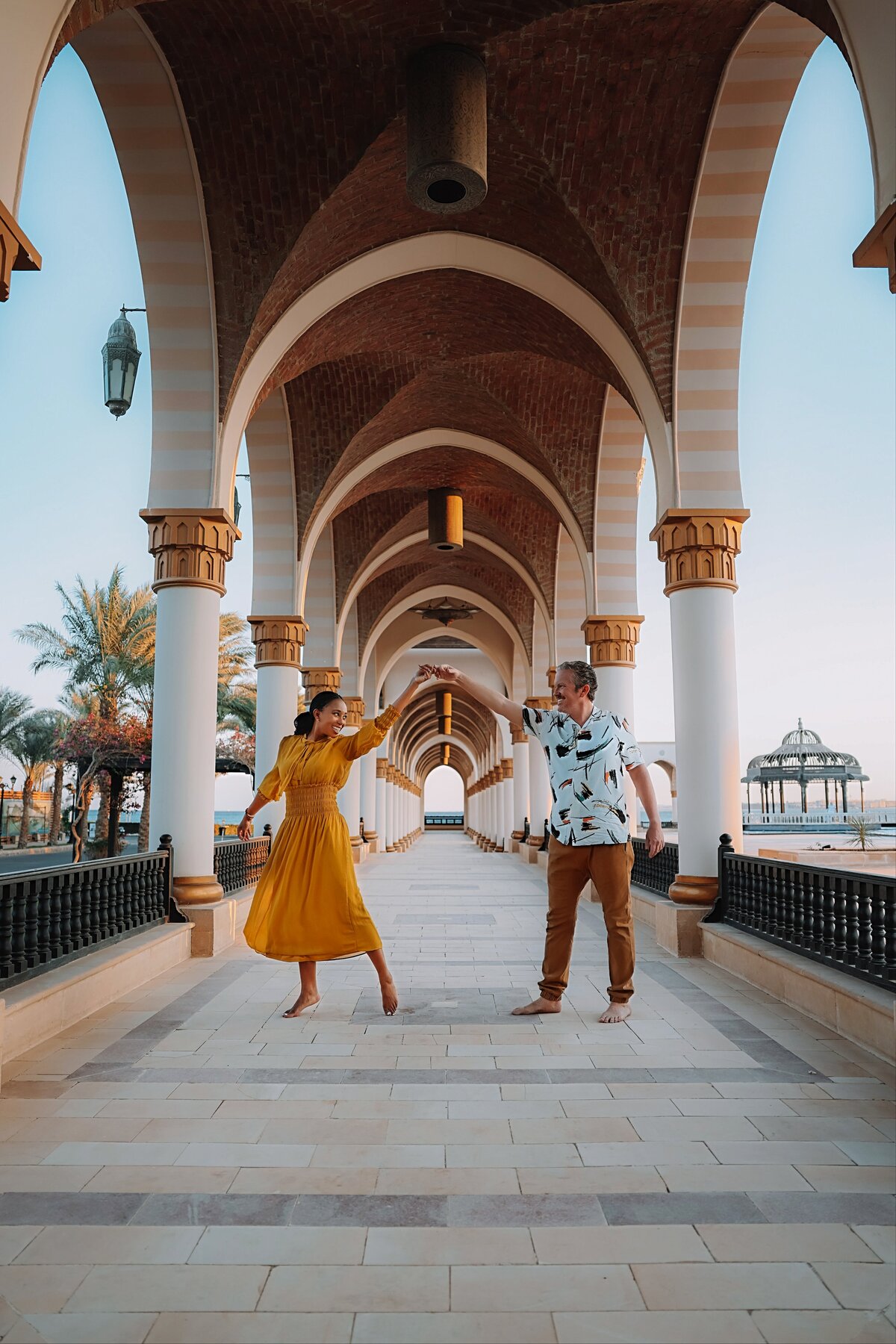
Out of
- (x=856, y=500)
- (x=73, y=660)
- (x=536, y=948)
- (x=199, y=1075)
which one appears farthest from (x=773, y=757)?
(x=199, y=1075)

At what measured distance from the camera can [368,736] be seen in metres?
4.64

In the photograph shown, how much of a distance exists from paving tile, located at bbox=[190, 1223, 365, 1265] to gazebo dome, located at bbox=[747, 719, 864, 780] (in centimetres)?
4249

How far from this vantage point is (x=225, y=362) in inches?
309

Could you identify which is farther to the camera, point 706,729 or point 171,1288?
point 706,729

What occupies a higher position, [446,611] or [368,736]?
[446,611]

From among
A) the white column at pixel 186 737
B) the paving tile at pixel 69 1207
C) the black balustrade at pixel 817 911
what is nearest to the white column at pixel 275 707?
the white column at pixel 186 737

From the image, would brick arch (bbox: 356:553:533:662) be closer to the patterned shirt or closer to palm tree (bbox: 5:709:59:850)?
the patterned shirt

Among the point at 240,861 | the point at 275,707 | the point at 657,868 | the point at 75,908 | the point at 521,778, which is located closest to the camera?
the point at 75,908

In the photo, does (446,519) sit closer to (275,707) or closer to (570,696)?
(275,707)

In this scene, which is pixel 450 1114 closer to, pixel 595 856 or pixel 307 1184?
pixel 307 1184

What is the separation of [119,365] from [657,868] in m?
6.62

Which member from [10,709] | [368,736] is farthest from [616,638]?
[10,709]

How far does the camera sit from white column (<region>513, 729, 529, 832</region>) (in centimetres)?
2139

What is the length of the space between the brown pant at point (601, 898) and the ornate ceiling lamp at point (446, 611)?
1760cm
